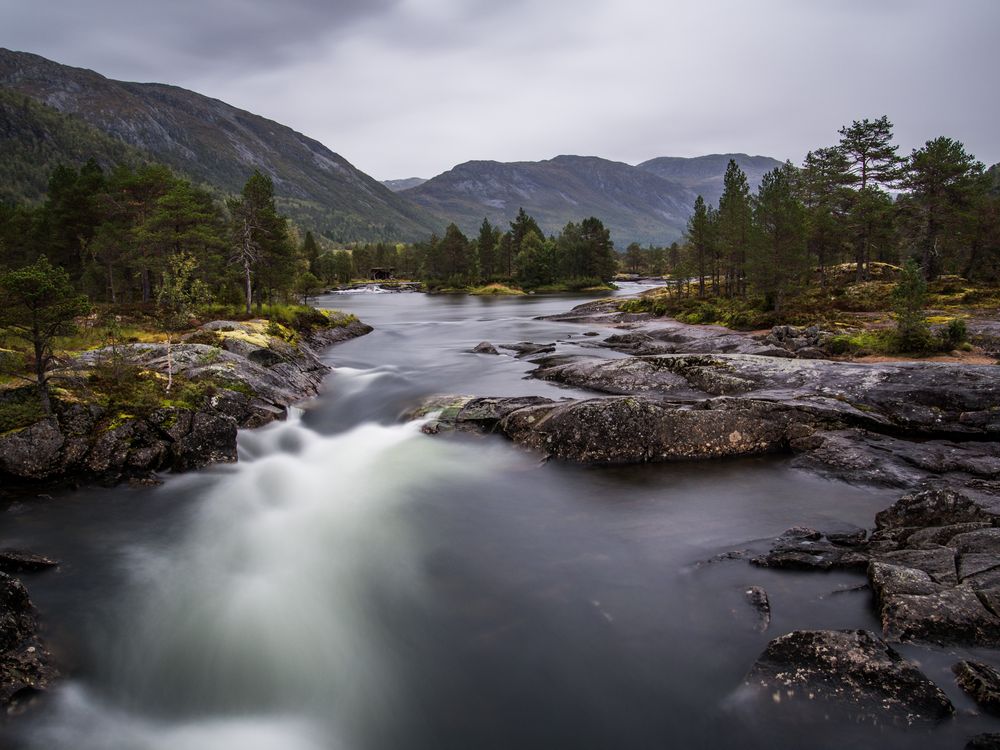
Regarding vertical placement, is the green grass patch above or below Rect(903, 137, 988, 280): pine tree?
below

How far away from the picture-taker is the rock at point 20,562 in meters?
10.8

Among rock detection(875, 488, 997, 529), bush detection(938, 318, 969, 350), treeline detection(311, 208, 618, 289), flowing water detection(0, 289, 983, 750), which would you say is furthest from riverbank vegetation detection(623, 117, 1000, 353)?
treeline detection(311, 208, 618, 289)

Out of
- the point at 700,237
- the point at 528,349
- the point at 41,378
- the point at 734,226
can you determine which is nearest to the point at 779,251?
the point at 734,226

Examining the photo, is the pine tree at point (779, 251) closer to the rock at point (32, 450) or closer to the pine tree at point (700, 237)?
the pine tree at point (700, 237)

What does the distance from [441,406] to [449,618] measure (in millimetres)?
12773

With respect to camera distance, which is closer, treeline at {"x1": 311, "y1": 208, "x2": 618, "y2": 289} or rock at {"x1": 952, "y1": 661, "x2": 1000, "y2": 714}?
rock at {"x1": 952, "y1": 661, "x2": 1000, "y2": 714}

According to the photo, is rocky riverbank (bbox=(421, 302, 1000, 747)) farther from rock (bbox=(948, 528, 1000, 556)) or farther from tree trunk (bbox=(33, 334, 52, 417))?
tree trunk (bbox=(33, 334, 52, 417))

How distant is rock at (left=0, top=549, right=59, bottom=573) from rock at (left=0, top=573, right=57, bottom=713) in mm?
2210

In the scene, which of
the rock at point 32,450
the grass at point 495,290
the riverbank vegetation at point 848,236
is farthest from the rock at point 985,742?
the grass at point 495,290

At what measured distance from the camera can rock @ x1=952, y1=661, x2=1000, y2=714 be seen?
6.86m

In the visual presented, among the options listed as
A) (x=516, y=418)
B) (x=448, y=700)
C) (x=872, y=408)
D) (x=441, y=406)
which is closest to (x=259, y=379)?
(x=441, y=406)

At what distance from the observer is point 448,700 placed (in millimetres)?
8109

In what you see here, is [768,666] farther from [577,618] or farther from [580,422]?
[580,422]

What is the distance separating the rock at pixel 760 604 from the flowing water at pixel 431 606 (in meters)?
0.16
